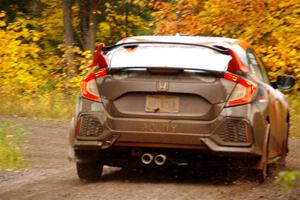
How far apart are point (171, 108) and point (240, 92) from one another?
0.65 metres

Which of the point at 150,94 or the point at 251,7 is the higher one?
the point at 150,94

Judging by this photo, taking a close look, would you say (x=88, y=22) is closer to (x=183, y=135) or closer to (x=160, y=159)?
(x=160, y=159)

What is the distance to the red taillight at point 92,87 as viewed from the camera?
842 centimetres

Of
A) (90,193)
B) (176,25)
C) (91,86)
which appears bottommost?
(176,25)

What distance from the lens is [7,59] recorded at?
27.4 meters

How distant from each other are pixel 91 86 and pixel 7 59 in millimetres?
19387

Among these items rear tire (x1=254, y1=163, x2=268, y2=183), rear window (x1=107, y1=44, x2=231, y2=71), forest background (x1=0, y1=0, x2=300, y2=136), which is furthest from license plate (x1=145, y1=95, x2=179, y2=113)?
forest background (x1=0, y1=0, x2=300, y2=136)

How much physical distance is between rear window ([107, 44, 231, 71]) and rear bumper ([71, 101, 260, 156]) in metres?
0.52

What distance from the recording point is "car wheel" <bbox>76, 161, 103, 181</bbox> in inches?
344

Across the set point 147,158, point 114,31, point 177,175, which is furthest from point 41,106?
point 114,31

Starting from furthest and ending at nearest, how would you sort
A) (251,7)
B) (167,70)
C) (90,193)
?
(251,7) < (167,70) < (90,193)

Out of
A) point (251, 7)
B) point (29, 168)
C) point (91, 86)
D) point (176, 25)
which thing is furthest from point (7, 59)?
point (91, 86)

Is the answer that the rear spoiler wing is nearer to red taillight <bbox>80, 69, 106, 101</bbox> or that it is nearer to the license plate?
red taillight <bbox>80, 69, 106, 101</bbox>

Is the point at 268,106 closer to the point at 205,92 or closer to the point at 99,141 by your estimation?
the point at 205,92
